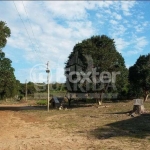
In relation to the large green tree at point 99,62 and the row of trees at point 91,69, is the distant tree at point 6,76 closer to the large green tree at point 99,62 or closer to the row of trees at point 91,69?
the row of trees at point 91,69

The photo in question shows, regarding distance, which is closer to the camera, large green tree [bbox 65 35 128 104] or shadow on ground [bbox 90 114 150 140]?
shadow on ground [bbox 90 114 150 140]

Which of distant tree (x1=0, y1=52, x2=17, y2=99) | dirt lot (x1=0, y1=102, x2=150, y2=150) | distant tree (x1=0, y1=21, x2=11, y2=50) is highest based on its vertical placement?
distant tree (x1=0, y1=21, x2=11, y2=50)

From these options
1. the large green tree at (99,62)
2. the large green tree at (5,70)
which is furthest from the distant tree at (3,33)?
the large green tree at (99,62)

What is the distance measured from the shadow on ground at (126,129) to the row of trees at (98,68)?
13373 millimetres

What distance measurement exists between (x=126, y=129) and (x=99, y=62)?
16994mm

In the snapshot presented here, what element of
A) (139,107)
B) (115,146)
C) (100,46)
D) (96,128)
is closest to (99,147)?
(115,146)

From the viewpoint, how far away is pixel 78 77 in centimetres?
3203

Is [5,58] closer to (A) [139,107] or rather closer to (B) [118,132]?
(A) [139,107]

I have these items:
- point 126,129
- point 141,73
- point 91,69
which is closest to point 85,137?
point 126,129

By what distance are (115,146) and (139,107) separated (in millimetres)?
10523

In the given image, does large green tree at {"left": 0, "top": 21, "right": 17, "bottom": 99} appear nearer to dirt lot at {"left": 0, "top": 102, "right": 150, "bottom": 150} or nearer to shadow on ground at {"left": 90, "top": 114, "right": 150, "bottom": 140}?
dirt lot at {"left": 0, "top": 102, "right": 150, "bottom": 150}

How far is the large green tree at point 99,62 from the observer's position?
32041 mm

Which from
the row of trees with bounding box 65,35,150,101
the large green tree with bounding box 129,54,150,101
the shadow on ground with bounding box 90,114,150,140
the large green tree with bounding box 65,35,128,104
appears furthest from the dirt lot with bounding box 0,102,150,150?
the large green tree with bounding box 129,54,150,101

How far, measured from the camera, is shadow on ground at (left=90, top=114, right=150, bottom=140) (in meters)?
14.0
